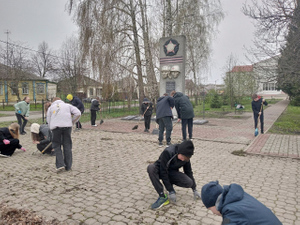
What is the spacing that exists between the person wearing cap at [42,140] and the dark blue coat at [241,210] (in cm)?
595

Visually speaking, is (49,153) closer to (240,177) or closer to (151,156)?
(151,156)

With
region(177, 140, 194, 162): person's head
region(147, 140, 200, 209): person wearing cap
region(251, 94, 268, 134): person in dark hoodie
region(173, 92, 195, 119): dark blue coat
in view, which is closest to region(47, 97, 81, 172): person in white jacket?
region(147, 140, 200, 209): person wearing cap

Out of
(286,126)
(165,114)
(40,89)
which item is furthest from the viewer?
(40,89)

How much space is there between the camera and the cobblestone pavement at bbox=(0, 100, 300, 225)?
11.5 ft

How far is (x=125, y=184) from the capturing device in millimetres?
4711

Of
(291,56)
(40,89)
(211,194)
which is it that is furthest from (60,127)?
(40,89)

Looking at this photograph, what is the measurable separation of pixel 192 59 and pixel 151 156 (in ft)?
47.5

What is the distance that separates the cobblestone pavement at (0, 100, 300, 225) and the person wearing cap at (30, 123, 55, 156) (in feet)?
0.86

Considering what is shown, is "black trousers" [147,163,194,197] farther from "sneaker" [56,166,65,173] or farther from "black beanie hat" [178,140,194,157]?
"sneaker" [56,166,65,173]

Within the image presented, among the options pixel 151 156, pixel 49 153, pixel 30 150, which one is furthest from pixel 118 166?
pixel 30 150

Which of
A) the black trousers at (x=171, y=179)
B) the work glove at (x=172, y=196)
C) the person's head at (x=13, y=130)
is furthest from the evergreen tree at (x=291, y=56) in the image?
the person's head at (x=13, y=130)

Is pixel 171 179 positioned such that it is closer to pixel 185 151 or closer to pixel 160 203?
pixel 160 203

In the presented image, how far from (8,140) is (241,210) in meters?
6.84

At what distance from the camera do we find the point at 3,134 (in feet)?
22.7
